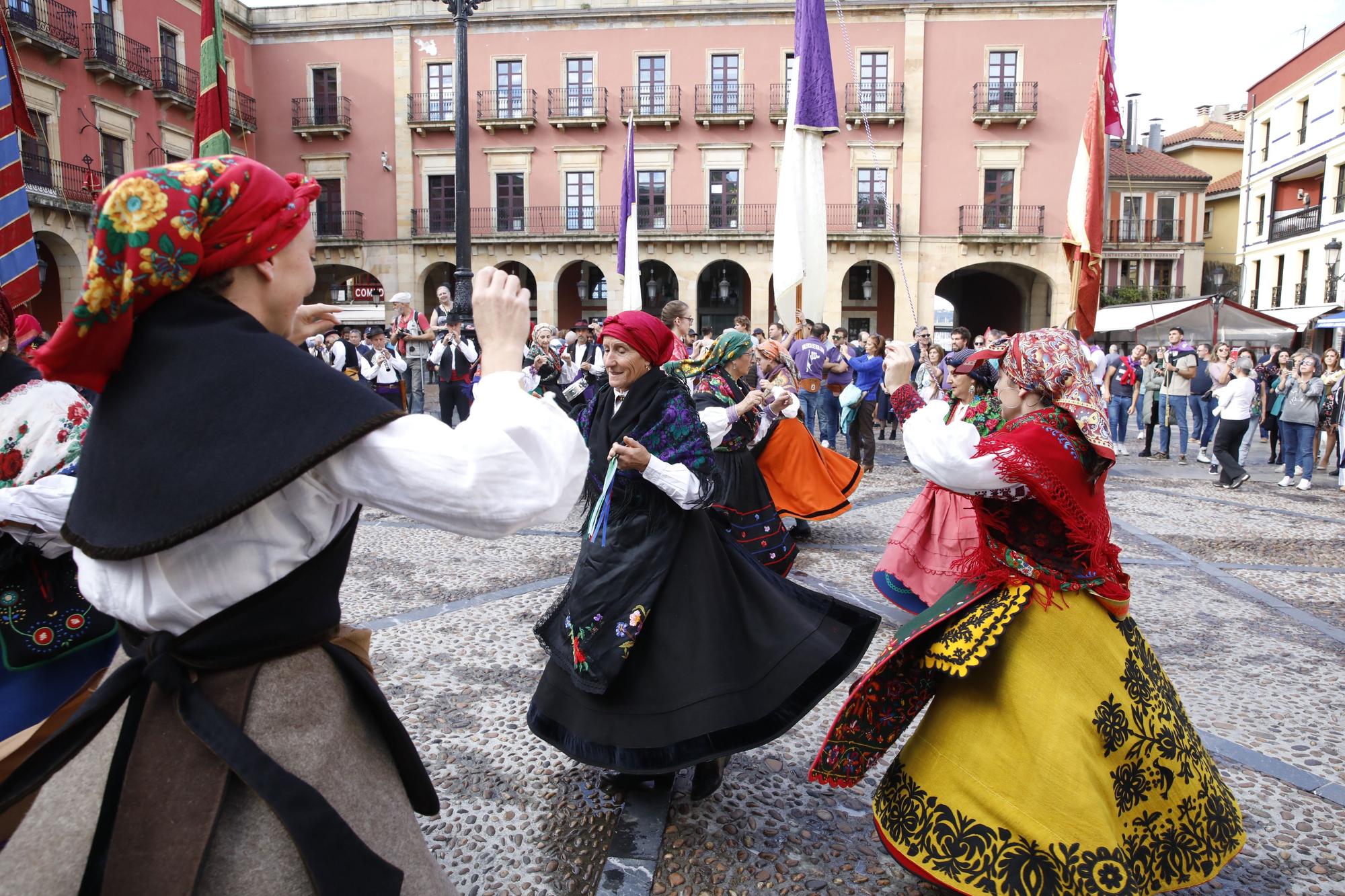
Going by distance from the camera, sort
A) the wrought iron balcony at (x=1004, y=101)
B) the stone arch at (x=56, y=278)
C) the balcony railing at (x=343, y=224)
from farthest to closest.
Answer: the balcony railing at (x=343, y=224) < the wrought iron balcony at (x=1004, y=101) < the stone arch at (x=56, y=278)

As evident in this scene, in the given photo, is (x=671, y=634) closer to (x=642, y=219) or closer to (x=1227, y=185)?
(x=642, y=219)

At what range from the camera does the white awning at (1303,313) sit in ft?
85.0

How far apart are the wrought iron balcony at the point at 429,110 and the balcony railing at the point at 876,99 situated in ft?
43.1

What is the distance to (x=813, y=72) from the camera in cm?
701

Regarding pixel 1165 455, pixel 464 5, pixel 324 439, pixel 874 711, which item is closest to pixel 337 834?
pixel 324 439

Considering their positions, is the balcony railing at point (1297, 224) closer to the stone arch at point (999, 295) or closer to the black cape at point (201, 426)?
the stone arch at point (999, 295)

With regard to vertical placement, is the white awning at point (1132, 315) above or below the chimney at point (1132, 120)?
below

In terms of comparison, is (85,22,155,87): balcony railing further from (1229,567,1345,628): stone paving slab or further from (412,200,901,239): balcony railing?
(1229,567,1345,628): stone paving slab

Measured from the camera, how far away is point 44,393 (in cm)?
233

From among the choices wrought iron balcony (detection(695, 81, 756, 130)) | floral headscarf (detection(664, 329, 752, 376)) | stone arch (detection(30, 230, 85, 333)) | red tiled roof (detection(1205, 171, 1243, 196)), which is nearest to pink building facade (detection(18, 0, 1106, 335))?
wrought iron balcony (detection(695, 81, 756, 130))

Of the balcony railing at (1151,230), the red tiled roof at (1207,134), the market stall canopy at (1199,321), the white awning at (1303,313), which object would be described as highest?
the red tiled roof at (1207,134)

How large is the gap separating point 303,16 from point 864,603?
1234 inches

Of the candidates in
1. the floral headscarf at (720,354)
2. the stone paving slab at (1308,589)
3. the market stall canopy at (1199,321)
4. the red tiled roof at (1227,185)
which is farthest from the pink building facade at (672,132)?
the floral headscarf at (720,354)

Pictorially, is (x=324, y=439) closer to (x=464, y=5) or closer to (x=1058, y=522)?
(x=1058, y=522)
